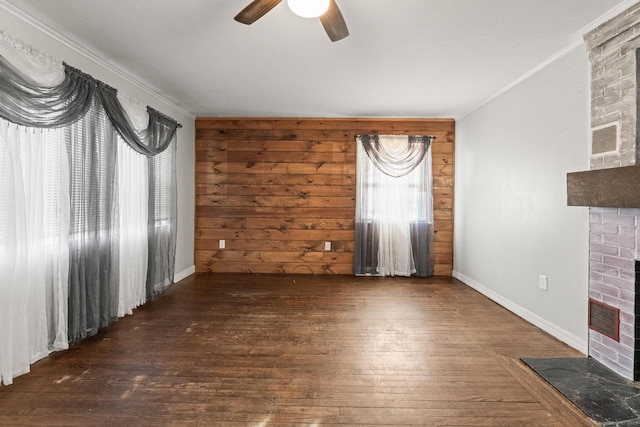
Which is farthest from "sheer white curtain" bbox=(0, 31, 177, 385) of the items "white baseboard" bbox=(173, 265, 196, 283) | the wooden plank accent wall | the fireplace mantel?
the fireplace mantel

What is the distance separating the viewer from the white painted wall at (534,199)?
2.60m

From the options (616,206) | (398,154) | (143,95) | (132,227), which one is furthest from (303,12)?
(398,154)

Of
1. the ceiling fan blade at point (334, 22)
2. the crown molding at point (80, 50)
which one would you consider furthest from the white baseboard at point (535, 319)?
the crown molding at point (80, 50)

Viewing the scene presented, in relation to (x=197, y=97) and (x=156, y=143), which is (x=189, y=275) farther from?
(x=197, y=97)

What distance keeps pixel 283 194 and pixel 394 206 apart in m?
1.68

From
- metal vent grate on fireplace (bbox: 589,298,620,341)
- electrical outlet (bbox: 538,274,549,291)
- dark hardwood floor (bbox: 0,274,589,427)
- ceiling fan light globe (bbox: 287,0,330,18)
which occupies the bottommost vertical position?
dark hardwood floor (bbox: 0,274,589,427)

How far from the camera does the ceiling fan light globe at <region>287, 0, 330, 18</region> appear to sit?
5.91 feet

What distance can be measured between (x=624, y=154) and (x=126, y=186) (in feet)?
13.4

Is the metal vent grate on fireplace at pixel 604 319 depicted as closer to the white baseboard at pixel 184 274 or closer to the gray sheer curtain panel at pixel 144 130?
the gray sheer curtain panel at pixel 144 130

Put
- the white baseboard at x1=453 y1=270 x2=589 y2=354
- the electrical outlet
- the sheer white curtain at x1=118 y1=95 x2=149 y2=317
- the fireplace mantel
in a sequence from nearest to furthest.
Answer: the fireplace mantel, the white baseboard at x1=453 y1=270 x2=589 y2=354, the electrical outlet, the sheer white curtain at x1=118 y1=95 x2=149 y2=317

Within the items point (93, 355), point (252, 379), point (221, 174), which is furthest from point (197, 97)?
point (252, 379)

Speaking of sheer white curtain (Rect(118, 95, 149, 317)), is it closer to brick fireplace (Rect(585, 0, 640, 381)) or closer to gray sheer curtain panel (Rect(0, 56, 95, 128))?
gray sheer curtain panel (Rect(0, 56, 95, 128))

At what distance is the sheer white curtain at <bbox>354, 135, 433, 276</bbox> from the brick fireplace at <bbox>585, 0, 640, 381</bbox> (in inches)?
100.0

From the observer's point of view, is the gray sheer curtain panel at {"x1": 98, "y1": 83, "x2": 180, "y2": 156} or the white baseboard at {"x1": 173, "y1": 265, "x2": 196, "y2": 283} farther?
the white baseboard at {"x1": 173, "y1": 265, "x2": 196, "y2": 283}
